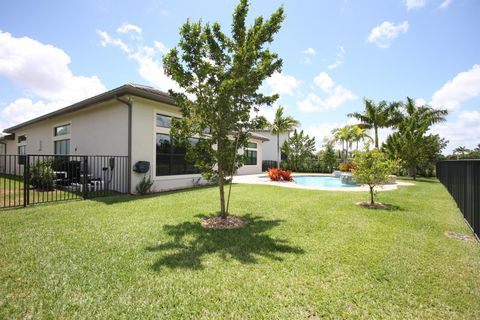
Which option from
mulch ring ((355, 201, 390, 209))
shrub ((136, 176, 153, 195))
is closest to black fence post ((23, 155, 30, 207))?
shrub ((136, 176, 153, 195))

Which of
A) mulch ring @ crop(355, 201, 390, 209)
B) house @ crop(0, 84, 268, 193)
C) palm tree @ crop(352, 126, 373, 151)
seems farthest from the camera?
palm tree @ crop(352, 126, 373, 151)

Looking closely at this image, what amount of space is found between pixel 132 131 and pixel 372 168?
944 cm

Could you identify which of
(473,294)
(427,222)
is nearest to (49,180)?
(473,294)

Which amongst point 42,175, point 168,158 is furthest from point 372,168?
point 42,175

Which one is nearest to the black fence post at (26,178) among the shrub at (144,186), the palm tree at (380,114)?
the shrub at (144,186)

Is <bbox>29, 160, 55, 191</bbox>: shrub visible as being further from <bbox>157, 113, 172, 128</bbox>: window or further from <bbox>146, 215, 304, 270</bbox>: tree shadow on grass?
<bbox>146, 215, 304, 270</bbox>: tree shadow on grass

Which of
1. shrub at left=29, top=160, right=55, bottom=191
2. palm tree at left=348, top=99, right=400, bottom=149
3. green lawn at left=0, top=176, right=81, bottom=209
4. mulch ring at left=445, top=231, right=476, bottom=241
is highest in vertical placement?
palm tree at left=348, top=99, right=400, bottom=149

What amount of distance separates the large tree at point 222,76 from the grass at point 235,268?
2065 millimetres

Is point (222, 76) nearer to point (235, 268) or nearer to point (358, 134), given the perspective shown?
point (235, 268)

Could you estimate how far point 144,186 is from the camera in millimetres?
9297

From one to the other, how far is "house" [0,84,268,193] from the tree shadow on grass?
11.1 ft

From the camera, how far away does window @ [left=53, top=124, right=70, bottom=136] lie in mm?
13297

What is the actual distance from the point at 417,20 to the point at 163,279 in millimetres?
12206

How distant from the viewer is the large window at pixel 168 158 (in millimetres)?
10367
